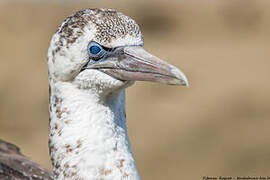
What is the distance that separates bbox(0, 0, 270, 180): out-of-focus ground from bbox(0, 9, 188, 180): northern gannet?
18.0 ft

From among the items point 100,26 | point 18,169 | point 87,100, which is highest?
point 100,26

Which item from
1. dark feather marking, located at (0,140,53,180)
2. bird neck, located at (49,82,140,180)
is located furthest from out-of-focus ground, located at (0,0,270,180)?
bird neck, located at (49,82,140,180)

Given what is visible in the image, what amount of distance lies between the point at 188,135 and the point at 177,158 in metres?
0.73

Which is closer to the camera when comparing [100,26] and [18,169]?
[100,26]

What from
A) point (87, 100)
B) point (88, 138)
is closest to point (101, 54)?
point (87, 100)

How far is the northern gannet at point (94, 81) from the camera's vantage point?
3.99 m

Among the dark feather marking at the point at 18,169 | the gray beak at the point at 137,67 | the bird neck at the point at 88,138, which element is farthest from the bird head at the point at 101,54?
the dark feather marking at the point at 18,169

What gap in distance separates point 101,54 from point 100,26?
0.69 ft

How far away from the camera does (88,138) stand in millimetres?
4023

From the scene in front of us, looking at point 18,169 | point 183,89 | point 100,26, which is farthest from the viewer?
point 183,89

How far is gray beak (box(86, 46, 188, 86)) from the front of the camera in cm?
389

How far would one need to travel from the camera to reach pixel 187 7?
1603 centimetres

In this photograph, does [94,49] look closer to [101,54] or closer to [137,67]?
[101,54]

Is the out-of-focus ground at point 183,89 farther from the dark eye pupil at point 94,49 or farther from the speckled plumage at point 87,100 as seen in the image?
the dark eye pupil at point 94,49
